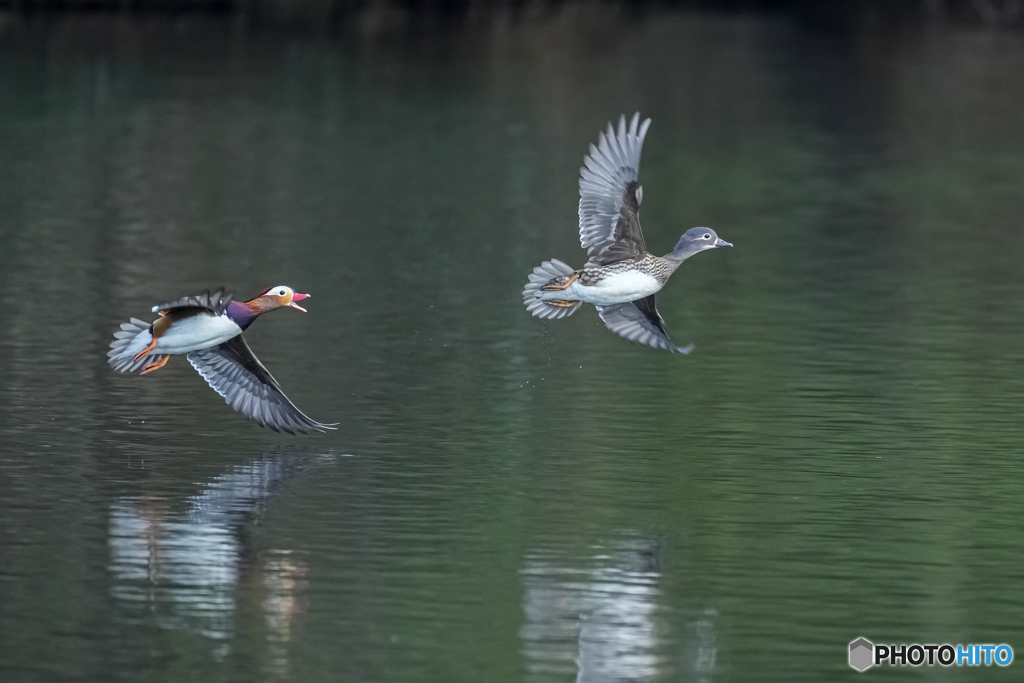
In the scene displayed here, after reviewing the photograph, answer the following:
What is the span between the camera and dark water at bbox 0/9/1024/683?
12.0 metres

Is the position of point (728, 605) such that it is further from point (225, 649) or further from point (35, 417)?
point (35, 417)

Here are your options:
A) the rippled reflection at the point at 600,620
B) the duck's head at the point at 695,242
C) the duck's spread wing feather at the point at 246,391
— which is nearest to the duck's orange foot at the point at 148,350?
the duck's spread wing feather at the point at 246,391

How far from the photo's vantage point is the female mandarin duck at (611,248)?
16094mm

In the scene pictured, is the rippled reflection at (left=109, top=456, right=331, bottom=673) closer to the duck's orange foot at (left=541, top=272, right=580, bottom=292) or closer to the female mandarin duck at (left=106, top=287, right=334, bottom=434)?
the female mandarin duck at (left=106, top=287, right=334, bottom=434)

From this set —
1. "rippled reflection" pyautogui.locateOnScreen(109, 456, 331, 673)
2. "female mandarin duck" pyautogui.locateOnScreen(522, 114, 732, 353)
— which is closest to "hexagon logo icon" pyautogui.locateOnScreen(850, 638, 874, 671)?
"rippled reflection" pyautogui.locateOnScreen(109, 456, 331, 673)

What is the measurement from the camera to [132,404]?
1795 centimetres

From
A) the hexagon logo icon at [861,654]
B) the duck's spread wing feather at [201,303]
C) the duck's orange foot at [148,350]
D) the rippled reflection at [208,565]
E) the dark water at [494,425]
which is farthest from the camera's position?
the duck's orange foot at [148,350]

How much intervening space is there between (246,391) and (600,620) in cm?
500

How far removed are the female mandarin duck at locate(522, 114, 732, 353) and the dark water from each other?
3.86 ft

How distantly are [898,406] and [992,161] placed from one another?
77.9 feet

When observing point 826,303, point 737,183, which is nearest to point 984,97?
point 737,183

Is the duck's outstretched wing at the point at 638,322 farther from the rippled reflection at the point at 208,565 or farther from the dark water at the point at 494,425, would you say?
the rippled reflection at the point at 208,565

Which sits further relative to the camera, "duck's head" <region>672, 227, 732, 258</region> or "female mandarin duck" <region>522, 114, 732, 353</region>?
"duck's head" <region>672, 227, 732, 258</region>

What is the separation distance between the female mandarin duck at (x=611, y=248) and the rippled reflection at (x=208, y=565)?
243cm
